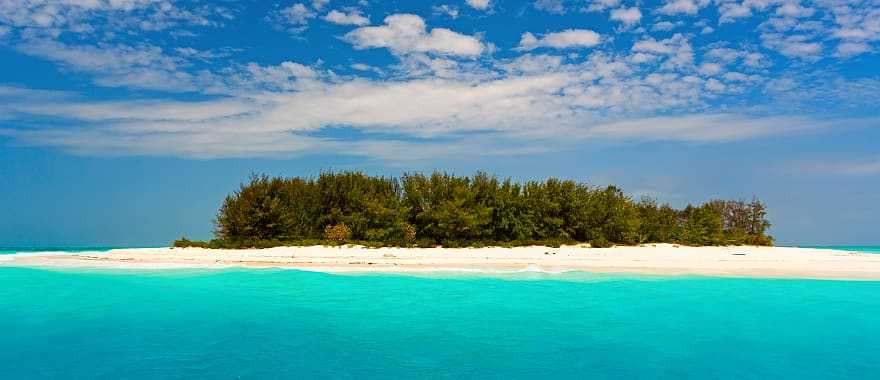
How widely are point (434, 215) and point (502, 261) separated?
6764mm

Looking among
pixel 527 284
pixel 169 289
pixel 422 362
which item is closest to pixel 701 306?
pixel 527 284

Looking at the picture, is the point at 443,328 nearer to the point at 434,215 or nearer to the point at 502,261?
the point at 502,261

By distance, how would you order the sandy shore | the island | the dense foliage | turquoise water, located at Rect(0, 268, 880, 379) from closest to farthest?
1. turquoise water, located at Rect(0, 268, 880, 379)
2. the sandy shore
3. the island
4. the dense foliage

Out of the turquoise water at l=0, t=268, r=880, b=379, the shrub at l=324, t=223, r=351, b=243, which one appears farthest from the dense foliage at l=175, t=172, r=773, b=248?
the turquoise water at l=0, t=268, r=880, b=379

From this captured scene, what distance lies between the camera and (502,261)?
21.9 m

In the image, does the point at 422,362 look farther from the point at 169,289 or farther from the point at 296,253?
the point at 296,253

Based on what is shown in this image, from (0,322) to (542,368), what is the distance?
476 inches

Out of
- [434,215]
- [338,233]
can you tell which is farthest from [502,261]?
[338,233]

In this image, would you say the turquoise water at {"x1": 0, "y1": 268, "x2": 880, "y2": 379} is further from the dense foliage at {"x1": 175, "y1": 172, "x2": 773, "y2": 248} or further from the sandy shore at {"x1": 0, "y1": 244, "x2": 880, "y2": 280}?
the dense foliage at {"x1": 175, "y1": 172, "x2": 773, "y2": 248}

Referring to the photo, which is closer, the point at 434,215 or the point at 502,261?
the point at 502,261

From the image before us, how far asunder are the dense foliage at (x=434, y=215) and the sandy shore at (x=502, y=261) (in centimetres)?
174

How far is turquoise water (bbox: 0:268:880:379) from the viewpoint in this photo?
8984 mm

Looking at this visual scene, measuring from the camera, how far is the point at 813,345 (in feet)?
34.7

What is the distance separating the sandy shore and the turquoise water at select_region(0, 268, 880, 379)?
176 centimetres
